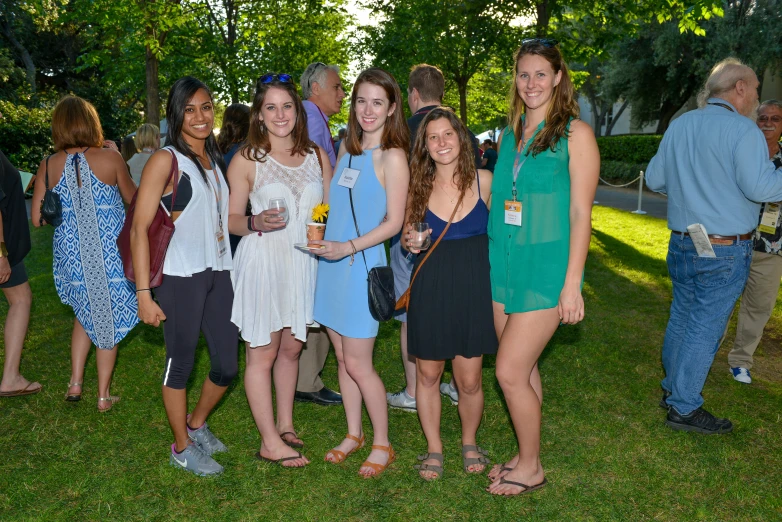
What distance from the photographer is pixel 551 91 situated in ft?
10.9

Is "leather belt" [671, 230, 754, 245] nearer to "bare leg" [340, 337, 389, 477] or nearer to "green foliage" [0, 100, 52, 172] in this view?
"bare leg" [340, 337, 389, 477]

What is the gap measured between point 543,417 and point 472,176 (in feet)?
6.88

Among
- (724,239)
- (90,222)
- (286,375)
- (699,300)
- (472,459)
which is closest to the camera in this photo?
(472,459)

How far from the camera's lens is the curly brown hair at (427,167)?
3623 mm

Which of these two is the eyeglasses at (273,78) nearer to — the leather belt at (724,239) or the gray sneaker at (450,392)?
the gray sneaker at (450,392)

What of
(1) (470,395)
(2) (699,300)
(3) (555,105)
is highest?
(3) (555,105)

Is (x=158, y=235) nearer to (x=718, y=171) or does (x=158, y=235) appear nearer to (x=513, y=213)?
(x=513, y=213)

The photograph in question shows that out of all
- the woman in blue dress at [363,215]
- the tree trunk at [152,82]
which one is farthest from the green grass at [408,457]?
the tree trunk at [152,82]

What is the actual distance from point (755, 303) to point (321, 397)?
11.5ft

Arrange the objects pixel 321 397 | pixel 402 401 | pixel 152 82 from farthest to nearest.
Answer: pixel 152 82
pixel 321 397
pixel 402 401

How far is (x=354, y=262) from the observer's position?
3.73m

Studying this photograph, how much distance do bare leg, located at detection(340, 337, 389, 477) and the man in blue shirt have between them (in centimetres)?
201

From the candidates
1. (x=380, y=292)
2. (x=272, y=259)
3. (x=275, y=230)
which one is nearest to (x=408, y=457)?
(x=380, y=292)

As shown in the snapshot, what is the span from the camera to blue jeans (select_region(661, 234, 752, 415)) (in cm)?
434
